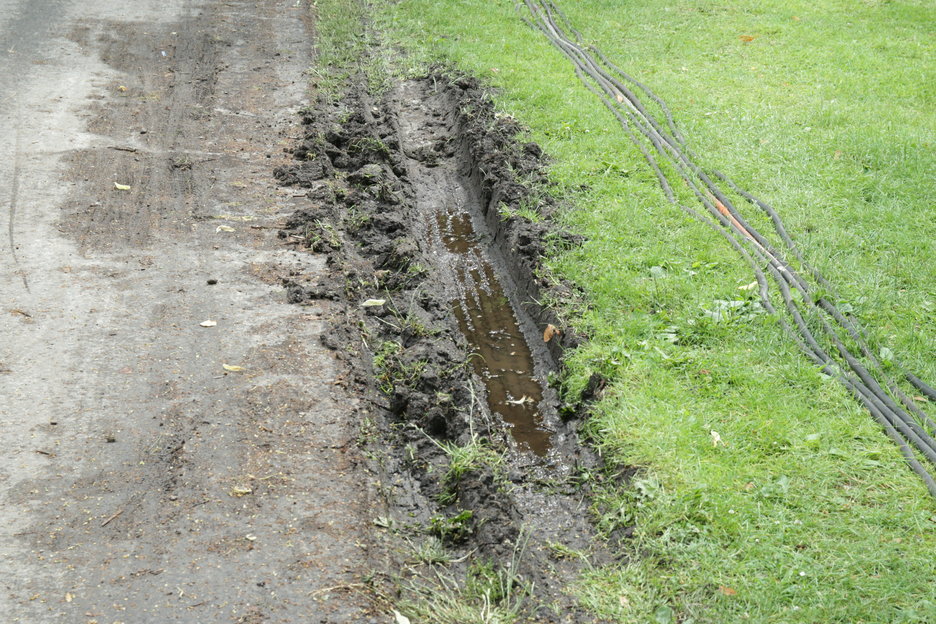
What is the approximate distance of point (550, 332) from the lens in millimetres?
6195

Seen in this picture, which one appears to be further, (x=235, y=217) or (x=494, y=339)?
(x=235, y=217)

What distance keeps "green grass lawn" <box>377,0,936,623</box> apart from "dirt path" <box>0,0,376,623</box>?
169cm

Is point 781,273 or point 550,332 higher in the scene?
point 781,273

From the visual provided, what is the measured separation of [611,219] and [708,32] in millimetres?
6294

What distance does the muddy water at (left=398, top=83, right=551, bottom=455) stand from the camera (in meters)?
5.77

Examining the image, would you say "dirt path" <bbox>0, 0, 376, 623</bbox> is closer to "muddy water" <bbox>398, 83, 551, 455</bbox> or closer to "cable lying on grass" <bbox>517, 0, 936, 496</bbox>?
"muddy water" <bbox>398, 83, 551, 455</bbox>

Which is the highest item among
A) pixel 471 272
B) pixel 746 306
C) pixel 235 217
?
pixel 746 306

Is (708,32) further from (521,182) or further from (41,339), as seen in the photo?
(41,339)

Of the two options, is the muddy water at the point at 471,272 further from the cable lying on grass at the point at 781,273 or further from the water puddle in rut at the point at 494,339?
the cable lying on grass at the point at 781,273

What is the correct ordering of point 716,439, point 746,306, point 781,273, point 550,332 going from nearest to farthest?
point 716,439 → point 746,306 → point 550,332 → point 781,273

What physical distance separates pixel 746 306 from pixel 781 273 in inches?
25.4

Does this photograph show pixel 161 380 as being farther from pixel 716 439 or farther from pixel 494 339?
pixel 716 439

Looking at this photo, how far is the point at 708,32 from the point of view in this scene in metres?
12.1

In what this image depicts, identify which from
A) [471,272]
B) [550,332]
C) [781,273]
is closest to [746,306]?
[781,273]
